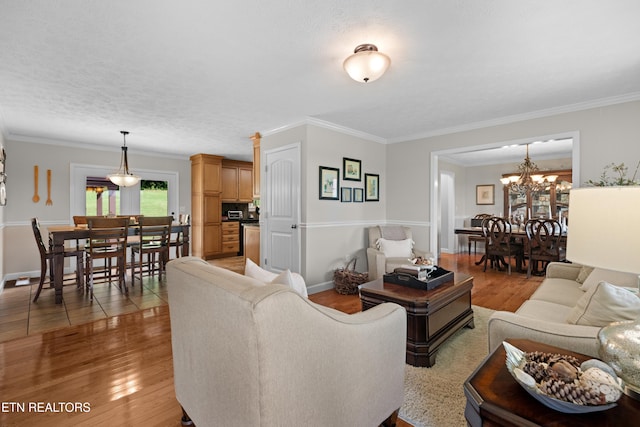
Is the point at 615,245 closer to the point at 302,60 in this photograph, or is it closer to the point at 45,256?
the point at 302,60

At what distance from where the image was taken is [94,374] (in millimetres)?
2121

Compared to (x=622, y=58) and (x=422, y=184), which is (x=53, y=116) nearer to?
(x=422, y=184)

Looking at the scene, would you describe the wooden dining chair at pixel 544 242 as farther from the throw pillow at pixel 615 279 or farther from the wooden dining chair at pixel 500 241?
the throw pillow at pixel 615 279

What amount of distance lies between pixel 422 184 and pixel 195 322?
4416 millimetres

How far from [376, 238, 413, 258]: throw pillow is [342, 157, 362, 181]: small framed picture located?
109cm

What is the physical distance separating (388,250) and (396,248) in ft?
0.42

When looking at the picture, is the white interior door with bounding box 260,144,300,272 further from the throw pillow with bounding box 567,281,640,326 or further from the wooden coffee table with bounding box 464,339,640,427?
the wooden coffee table with bounding box 464,339,640,427

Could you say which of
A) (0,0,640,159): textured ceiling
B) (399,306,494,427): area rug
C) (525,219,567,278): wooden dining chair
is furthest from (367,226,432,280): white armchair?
(525,219,567,278): wooden dining chair

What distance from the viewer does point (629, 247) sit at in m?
0.89

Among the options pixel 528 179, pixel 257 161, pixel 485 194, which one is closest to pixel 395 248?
pixel 257 161

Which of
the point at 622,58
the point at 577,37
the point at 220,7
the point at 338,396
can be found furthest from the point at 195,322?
the point at 622,58

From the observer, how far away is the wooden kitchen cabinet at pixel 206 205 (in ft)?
21.9

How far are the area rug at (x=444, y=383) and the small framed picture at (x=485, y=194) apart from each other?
6026 mm

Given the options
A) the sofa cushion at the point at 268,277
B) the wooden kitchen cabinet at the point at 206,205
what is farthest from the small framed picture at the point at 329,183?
the wooden kitchen cabinet at the point at 206,205
